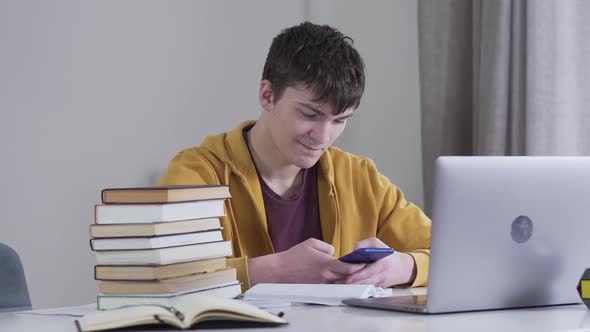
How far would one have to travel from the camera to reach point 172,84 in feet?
9.43

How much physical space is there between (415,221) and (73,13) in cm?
127

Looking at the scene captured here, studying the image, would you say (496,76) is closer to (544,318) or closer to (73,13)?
(73,13)

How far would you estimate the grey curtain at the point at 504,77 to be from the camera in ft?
8.35

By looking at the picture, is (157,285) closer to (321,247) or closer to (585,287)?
(321,247)

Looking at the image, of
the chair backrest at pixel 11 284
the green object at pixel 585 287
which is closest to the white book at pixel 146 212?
the chair backrest at pixel 11 284

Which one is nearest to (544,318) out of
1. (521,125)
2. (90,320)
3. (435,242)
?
(435,242)

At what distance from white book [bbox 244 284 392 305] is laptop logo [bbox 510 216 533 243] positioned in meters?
0.31

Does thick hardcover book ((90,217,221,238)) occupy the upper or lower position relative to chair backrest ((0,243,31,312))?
upper

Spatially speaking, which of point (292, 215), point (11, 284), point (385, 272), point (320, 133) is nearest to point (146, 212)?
point (11, 284)

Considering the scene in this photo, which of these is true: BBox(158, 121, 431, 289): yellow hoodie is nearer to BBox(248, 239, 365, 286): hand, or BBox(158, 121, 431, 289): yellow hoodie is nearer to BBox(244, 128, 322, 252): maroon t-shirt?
BBox(244, 128, 322, 252): maroon t-shirt

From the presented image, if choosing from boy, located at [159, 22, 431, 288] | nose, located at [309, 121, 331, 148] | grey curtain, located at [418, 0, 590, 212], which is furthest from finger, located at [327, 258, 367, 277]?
grey curtain, located at [418, 0, 590, 212]

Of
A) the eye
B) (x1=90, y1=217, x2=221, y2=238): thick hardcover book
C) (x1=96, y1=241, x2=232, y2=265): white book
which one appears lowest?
(x1=96, y1=241, x2=232, y2=265): white book

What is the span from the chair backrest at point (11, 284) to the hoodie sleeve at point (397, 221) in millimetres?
890

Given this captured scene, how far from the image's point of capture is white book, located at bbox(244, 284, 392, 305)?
1422mm
